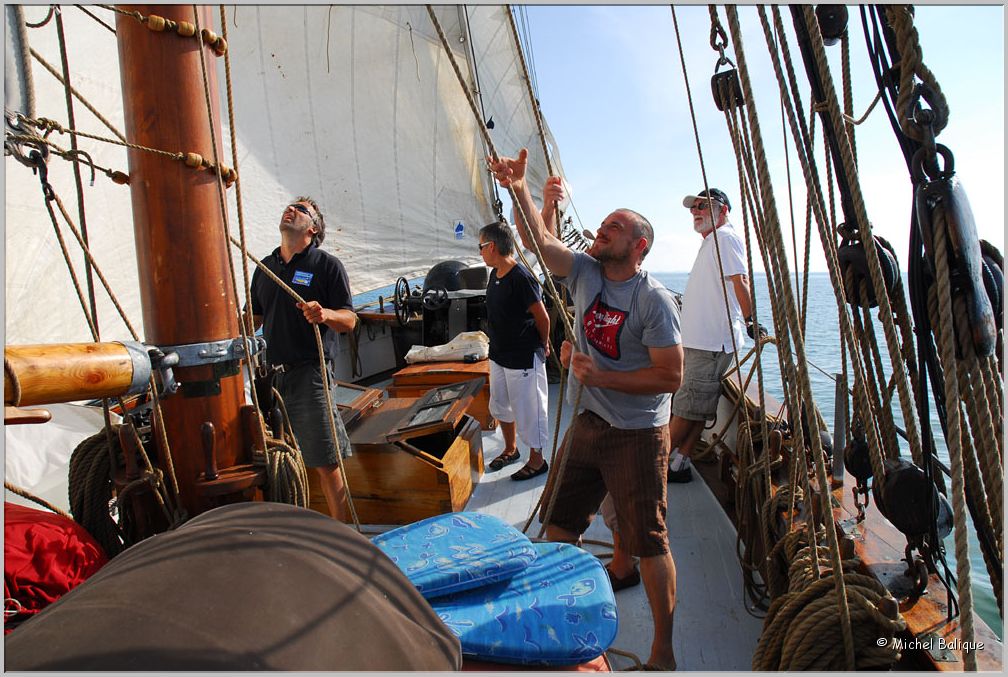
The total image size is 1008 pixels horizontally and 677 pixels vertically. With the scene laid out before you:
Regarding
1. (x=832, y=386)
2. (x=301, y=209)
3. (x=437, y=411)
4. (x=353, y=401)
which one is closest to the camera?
(x=301, y=209)

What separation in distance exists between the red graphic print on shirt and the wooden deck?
0.92 metres

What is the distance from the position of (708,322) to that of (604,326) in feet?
3.59

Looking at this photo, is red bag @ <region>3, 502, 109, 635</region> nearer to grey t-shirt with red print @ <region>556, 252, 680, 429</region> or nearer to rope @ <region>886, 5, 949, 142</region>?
grey t-shirt with red print @ <region>556, 252, 680, 429</region>

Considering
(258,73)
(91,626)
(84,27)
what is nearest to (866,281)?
(91,626)

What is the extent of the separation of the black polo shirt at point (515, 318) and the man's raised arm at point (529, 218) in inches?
41.7

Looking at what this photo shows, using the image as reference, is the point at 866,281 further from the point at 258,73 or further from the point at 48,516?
the point at 258,73

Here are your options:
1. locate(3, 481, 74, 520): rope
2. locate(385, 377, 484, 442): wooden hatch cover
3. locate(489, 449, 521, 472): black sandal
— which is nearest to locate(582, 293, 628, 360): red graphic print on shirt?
locate(385, 377, 484, 442): wooden hatch cover

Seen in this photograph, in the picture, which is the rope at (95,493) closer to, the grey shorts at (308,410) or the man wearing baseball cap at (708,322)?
the grey shorts at (308,410)

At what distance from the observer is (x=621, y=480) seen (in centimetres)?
167

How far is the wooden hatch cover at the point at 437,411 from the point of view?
2542 millimetres

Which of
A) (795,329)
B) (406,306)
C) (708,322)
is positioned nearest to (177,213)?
(795,329)

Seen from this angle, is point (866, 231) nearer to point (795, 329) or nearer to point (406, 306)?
point (795, 329)

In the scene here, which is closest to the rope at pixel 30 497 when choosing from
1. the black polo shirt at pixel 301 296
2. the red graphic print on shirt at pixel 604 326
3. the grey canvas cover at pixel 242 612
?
the grey canvas cover at pixel 242 612

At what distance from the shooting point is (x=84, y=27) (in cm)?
390
